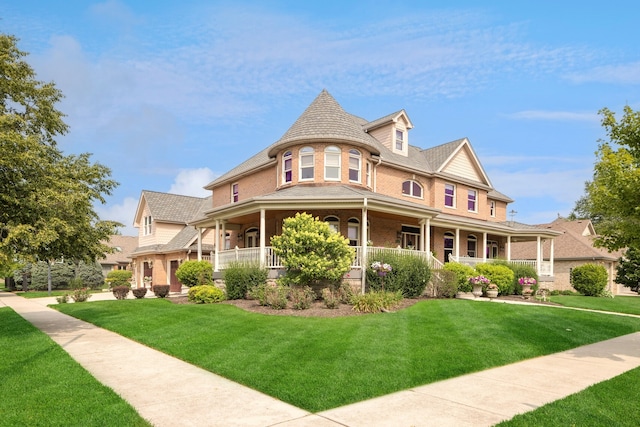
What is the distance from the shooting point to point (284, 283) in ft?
57.8

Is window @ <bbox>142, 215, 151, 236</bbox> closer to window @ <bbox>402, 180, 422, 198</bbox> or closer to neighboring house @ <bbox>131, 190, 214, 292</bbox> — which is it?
neighboring house @ <bbox>131, 190, 214, 292</bbox>

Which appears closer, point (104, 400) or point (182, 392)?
point (104, 400)

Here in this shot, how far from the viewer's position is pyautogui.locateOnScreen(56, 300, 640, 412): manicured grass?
281 inches

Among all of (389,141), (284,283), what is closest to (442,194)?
(389,141)

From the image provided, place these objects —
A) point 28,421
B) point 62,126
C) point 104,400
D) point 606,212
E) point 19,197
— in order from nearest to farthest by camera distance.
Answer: point 28,421
point 104,400
point 606,212
point 19,197
point 62,126

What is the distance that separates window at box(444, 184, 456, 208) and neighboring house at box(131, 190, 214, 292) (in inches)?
650

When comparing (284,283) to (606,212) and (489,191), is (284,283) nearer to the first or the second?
(606,212)

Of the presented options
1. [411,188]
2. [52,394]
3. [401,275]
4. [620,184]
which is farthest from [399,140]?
[52,394]

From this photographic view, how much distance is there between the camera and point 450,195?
29.3 m

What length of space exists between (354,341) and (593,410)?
497 centimetres

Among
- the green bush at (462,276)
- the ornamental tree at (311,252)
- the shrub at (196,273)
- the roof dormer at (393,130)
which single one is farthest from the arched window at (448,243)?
the shrub at (196,273)

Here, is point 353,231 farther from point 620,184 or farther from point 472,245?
point 620,184

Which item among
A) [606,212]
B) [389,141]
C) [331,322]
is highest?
[389,141]

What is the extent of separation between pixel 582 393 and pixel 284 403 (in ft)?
13.9
